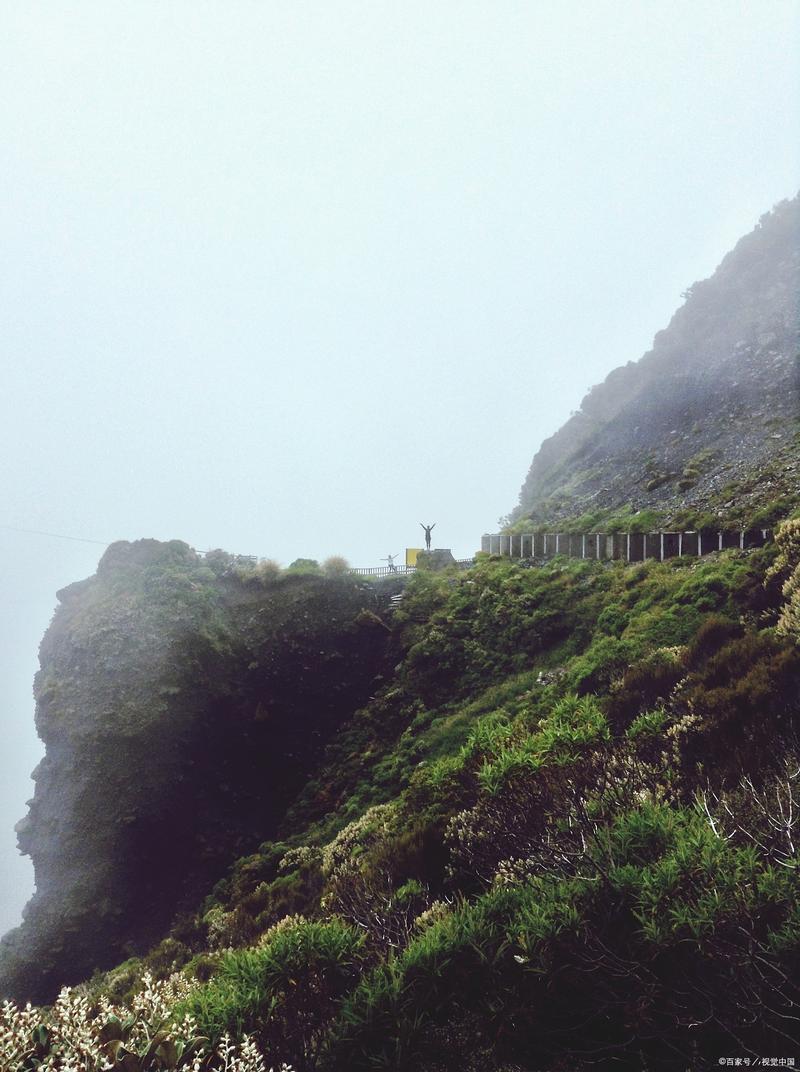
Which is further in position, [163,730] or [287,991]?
[163,730]

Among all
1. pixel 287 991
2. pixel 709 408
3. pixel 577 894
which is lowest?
pixel 287 991

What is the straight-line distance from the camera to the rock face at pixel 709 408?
19359 mm

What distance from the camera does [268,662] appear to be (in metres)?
19.4

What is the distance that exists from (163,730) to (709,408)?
2832 centimetres

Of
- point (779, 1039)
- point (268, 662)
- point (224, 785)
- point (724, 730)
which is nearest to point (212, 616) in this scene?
point (268, 662)

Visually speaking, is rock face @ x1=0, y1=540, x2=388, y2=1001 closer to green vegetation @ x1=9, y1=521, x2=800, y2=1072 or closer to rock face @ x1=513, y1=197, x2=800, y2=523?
green vegetation @ x1=9, y1=521, x2=800, y2=1072

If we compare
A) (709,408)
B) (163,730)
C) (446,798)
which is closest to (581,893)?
(446,798)

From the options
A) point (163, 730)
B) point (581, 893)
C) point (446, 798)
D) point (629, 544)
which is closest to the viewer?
→ point (581, 893)

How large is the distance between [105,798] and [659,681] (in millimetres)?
16441

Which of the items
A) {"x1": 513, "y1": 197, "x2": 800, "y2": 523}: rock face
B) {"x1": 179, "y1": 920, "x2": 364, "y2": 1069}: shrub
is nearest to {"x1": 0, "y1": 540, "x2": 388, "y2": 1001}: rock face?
{"x1": 179, "y1": 920, "x2": 364, "y2": 1069}: shrub

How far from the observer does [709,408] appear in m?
26.6

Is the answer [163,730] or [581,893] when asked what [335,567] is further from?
[581,893]

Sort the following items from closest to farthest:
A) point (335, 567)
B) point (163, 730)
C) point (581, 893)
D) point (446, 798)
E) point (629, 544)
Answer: point (581, 893), point (446, 798), point (629, 544), point (163, 730), point (335, 567)

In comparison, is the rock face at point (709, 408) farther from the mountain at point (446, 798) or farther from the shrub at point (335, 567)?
the shrub at point (335, 567)
